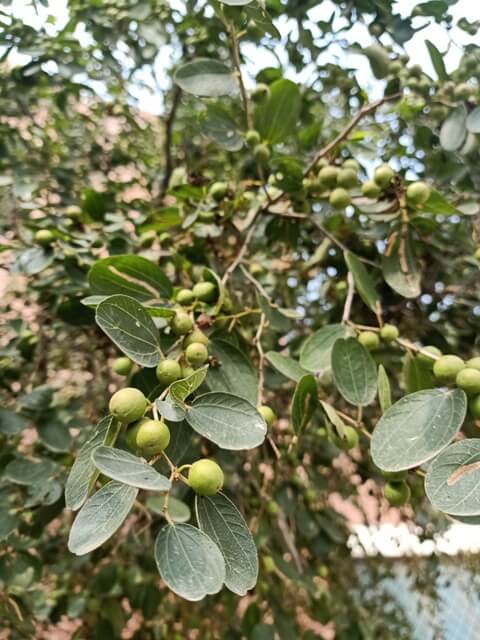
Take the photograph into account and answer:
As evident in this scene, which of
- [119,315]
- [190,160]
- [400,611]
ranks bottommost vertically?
[400,611]

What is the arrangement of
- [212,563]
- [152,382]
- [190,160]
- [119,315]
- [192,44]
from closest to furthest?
[212,563] < [119,315] < [152,382] < [192,44] < [190,160]

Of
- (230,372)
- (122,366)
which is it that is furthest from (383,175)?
(122,366)

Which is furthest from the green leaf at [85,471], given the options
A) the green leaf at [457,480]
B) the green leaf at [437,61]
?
the green leaf at [437,61]

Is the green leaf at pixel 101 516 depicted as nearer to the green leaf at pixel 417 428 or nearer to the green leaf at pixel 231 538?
the green leaf at pixel 231 538

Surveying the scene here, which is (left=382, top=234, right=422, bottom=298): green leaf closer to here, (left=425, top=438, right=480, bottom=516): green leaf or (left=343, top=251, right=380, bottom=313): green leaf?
(left=343, top=251, right=380, bottom=313): green leaf

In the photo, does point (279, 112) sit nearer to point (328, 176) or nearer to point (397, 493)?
point (328, 176)

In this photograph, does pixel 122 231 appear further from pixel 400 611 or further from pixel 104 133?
pixel 400 611

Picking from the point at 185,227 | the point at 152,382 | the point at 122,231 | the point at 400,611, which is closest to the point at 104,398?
the point at 122,231

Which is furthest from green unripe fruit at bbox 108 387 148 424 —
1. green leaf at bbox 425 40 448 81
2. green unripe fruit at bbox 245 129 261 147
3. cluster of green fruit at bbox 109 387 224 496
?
green leaf at bbox 425 40 448 81
